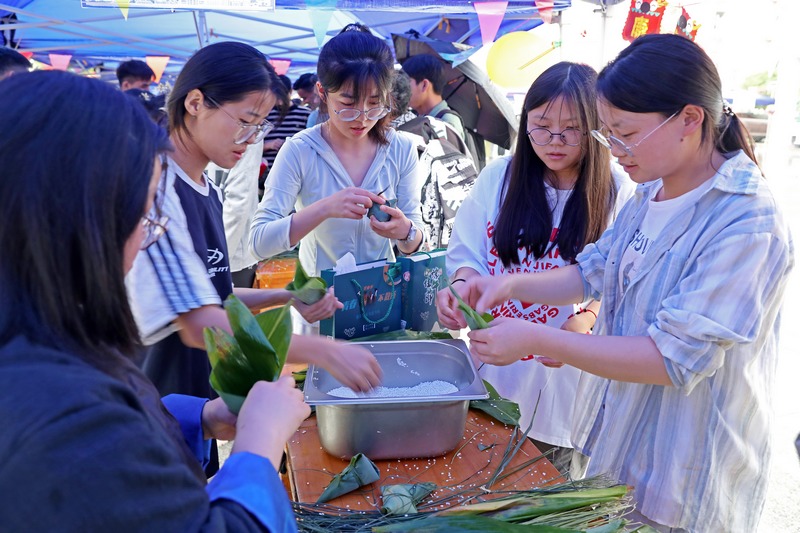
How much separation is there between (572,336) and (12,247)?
1279mm

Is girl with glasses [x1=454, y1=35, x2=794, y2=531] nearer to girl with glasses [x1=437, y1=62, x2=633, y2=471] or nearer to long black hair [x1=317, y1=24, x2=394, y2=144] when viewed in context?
girl with glasses [x1=437, y1=62, x2=633, y2=471]

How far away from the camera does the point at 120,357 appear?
0.90 meters

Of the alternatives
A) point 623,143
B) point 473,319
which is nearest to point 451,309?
point 473,319

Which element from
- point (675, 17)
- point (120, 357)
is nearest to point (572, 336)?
point (120, 357)

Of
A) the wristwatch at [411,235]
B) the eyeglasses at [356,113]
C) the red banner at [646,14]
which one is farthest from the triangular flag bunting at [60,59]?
the wristwatch at [411,235]

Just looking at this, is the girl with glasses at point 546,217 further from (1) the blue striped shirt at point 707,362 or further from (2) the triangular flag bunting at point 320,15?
(2) the triangular flag bunting at point 320,15

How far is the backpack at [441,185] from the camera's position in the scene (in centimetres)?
358

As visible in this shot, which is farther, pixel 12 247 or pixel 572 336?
pixel 572 336

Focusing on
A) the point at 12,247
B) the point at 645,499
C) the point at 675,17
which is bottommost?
the point at 645,499

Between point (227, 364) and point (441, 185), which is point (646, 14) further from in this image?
point (227, 364)

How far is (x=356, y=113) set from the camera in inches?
99.4

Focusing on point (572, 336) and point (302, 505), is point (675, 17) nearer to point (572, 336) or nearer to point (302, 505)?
point (572, 336)

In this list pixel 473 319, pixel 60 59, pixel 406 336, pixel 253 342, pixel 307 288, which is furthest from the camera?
pixel 60 59

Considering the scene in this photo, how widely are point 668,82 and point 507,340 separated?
0.76 m
